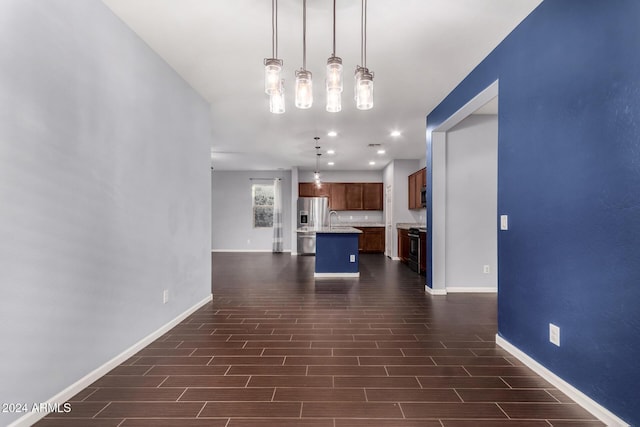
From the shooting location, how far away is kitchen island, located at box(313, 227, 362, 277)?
617 centimetres

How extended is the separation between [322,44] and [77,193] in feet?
7.13

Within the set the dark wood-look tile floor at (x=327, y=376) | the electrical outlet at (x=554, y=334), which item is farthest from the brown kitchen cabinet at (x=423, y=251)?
the electrical outlet at (x=554, y=334)

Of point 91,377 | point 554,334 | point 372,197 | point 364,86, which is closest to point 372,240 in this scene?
point 372,197

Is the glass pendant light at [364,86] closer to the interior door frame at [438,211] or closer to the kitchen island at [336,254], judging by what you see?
the interior door frame at [438,211]

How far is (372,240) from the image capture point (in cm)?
984

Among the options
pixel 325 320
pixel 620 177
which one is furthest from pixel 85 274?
pixel 620 177

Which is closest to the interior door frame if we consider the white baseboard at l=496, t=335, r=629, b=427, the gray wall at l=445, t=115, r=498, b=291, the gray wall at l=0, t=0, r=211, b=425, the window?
the gray wall at l=445, t=115, r=498, b=291

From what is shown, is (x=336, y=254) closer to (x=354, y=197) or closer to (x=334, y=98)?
(x=354, y=197)

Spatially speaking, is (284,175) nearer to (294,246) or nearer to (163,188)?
(294,246)

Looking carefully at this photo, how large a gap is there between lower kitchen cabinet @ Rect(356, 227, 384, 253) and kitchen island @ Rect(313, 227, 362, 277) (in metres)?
3.65

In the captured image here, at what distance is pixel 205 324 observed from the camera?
3377 millimetres

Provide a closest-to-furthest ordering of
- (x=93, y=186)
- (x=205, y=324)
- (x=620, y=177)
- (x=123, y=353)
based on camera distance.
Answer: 1. (x=620, y=177)
2. (x=93, y=186)
3. (x=123, y=353)
4. (x=205, y=324)

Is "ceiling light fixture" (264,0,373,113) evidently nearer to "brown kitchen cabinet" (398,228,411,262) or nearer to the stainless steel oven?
the stainless steel oven

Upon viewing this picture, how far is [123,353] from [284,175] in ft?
27.3
